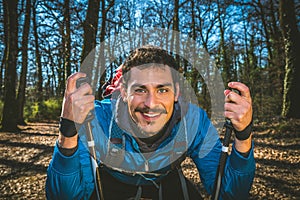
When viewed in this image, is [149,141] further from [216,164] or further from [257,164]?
[257,164]

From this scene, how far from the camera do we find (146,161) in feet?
7.12

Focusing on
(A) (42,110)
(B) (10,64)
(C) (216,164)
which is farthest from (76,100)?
(A) (42,110)

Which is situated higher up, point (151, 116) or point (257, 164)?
point (151, 116)

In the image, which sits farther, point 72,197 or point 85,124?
point 72,197

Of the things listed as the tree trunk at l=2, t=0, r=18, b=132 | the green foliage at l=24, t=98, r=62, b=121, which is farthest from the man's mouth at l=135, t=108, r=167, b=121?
the green foliage at l=24, t=98, r=62, b=121

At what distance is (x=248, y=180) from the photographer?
184cm

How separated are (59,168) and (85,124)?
1.17 feet

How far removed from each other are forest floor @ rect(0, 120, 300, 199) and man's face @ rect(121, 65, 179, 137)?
258 centimetres

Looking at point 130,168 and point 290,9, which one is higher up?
point 290,9

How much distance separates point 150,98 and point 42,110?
664 inches

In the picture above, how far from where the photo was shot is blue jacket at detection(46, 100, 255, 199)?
69.2 inches

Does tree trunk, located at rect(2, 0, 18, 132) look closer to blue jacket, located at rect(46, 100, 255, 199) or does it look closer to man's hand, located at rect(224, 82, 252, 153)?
A: blue jacket, located at rect(46, 100, 255, 199)

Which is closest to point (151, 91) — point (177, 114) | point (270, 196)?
point (177, 114)

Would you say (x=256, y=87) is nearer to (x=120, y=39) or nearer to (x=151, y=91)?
(x=120, y=39)
